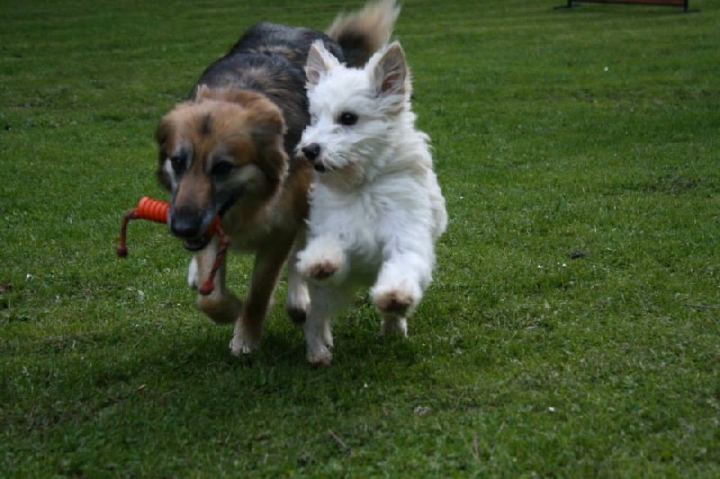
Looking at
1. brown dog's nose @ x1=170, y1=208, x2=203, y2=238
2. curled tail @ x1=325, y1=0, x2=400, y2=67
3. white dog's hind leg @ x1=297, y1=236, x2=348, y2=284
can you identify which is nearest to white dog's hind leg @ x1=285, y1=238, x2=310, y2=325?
white dog's hind leg @ x1=297, y1=236, x2=348, y2=284

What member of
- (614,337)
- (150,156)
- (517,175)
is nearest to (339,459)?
(614,337)

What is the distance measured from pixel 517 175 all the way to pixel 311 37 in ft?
12.2

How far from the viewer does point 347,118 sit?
550 centimetres

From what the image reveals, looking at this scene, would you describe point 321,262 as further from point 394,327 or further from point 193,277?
point 193,277

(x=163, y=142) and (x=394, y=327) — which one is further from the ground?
(x=163, y=142)

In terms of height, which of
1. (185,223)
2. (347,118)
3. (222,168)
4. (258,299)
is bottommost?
(258,299)

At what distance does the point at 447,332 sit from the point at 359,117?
147 cm

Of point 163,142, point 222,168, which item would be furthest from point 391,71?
point 163,142

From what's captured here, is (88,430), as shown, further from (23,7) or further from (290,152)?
(23,7)

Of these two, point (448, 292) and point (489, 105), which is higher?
point (448, 292)

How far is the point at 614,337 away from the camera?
5.71m

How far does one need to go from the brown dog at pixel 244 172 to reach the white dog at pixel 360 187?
23 centimetres

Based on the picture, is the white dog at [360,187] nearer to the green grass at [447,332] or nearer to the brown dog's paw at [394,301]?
the brown dog's paw at [394,301]

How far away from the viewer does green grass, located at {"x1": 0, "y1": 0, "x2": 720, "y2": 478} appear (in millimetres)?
4520
